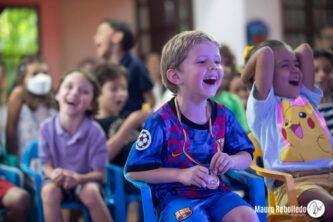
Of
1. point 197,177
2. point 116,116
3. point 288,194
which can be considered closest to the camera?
point 197,177

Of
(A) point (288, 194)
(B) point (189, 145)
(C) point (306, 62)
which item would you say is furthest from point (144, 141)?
(C) point (306, 62)

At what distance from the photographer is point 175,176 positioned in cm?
171

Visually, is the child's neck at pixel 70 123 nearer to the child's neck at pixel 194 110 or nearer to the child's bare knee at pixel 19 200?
the child's bare knee at pixel 19 200

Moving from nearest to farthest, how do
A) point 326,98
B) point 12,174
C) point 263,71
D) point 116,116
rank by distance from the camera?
point 263,71
point 12,174
point 326,98
point 116,116

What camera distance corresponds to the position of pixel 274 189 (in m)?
2.17

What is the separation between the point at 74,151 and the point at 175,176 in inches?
43.9

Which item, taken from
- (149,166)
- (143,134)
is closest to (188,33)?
(143,134)

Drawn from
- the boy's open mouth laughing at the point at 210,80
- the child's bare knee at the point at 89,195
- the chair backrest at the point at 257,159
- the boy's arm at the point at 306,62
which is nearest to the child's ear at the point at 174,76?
the boy's open mouth laughing at the point at 210,80

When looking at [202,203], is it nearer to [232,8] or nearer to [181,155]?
[181,155]

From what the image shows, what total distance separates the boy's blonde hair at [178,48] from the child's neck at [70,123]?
102 centimetres

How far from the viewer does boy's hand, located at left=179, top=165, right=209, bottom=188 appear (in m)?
1.64

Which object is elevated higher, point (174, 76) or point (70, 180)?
point (174, 76)

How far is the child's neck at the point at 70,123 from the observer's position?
2.72 metres

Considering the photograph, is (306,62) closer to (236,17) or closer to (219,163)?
(219,163)
